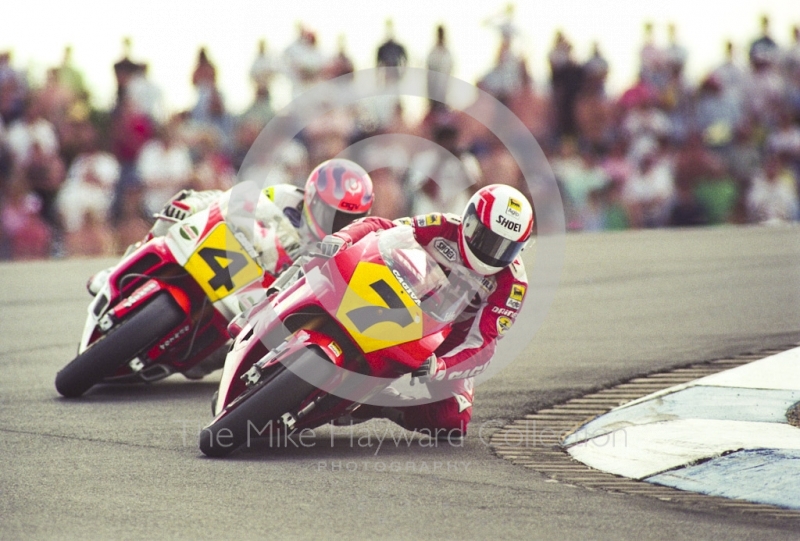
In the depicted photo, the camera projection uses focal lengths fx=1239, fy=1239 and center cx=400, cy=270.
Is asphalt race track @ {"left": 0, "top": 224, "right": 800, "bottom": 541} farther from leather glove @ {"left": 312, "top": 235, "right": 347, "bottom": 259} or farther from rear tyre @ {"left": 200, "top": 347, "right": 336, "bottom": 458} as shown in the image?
leather glove @ {"left": 312, "top": 235, "right": 347, "bottom": 259}

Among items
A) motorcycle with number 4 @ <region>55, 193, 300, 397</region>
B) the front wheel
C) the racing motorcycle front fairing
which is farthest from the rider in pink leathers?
the front wheel

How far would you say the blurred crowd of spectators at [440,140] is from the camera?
50.5 feet

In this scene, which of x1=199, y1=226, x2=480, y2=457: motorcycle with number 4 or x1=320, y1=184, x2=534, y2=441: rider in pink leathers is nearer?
x1=199, y1=226, x2=480, y2=457: motorcycle with number 4

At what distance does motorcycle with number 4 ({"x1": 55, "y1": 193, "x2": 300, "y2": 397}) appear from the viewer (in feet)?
25.9

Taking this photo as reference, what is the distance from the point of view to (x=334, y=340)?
6230 millimetres

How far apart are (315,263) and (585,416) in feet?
6.63

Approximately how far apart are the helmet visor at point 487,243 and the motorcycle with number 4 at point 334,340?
10.4 inches

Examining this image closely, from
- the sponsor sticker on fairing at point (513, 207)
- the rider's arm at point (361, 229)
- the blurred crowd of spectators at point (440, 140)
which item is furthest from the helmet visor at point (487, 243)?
the blurred crowd of spectators at point (440, 140)

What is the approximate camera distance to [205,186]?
15844 mm

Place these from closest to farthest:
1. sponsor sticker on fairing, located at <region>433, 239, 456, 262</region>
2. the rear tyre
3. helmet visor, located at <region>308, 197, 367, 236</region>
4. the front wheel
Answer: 1. the rear tyre
2. sponsor sticker on fairing, located at <region>433, 239, 456, 262</region>
3. the front wheel
4. helmet visor, located at <region>308, 197, 367, 236</region>

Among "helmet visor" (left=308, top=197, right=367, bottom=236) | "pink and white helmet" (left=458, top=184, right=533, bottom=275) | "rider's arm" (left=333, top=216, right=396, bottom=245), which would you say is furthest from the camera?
"helmet visor" (left=308, top=197, right=367, bottom=236)

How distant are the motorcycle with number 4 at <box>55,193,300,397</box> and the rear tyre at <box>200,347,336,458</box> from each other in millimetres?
1824

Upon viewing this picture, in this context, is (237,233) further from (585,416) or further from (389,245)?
(585,416)

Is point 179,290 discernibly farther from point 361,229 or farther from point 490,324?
point 490,324
